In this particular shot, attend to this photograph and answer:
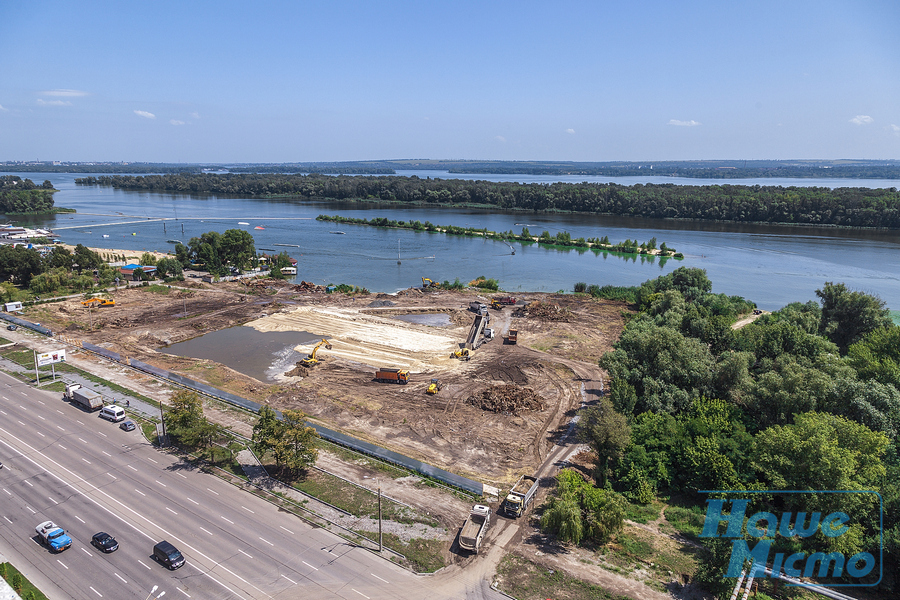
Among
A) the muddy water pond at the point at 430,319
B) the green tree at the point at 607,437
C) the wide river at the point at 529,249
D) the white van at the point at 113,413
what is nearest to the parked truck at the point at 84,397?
the white van at the point at 113,413

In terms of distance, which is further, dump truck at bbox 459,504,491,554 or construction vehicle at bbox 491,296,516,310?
construction vehicle at bbox 491,296,516,310

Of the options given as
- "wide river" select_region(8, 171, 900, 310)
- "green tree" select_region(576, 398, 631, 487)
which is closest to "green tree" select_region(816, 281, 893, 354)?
"wide river" select_region(8, 171, 900, 310)

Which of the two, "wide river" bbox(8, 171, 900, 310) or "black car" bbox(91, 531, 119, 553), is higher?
"wide river" bbox(8, 171, 900, 310)

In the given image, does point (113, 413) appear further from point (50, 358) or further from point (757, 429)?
point (757, 429)

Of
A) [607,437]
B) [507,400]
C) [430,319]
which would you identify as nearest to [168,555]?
[607,437]

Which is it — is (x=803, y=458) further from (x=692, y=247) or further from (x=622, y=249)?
(x=692, y=247)

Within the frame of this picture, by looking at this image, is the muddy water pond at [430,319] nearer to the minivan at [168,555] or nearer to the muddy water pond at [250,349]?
the muddy water pond at [250,349]

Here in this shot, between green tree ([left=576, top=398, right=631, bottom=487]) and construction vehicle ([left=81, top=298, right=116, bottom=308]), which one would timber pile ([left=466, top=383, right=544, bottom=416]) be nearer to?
green tree ([left=576, top=398, right=631, bottom=487])
